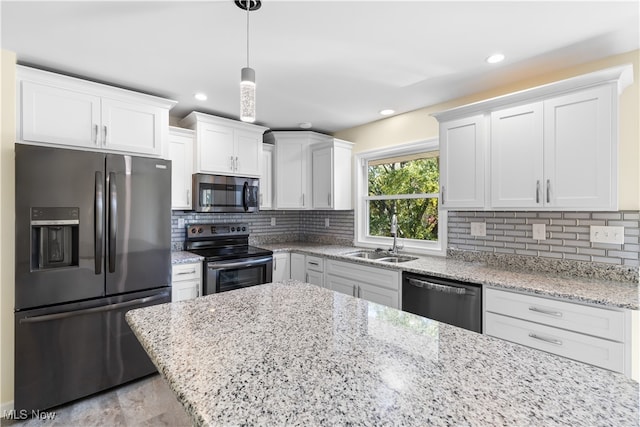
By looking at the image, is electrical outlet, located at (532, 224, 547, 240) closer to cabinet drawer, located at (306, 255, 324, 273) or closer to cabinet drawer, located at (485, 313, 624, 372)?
cabinet drawer, located at (485, 313, 624, 372)

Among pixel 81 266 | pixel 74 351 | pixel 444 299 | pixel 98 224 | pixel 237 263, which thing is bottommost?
pixel 74 351

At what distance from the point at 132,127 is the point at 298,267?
213 cm

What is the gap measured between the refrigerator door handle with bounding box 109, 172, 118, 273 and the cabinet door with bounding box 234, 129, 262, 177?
1336 millimetres

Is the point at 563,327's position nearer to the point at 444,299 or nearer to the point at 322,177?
the point at 444,299

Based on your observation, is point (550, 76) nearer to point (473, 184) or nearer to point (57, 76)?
point (473, 184)

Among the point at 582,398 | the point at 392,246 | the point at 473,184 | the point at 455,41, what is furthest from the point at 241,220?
the point at 582,398

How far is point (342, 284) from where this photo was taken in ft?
10.2

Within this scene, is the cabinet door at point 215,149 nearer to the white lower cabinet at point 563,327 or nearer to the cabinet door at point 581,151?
the white lower cabinet at point 563,327

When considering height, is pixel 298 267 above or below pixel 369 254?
below

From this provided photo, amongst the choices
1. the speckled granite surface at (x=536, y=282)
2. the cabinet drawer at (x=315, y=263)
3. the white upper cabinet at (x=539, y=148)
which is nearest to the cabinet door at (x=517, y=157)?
the white upper cabinet at (x=539, y=148)

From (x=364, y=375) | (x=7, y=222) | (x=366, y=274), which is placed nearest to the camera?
(x=364, y=375)

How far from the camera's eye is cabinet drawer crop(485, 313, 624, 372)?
1663 millimetres

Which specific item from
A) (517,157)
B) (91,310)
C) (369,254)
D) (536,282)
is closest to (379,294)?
(369,254)

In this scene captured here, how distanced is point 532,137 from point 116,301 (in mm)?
3173
